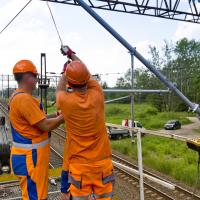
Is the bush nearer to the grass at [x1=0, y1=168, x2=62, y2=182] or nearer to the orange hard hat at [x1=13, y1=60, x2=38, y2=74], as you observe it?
the grass at [x1=0, y1=168, x2=62, y2=182]

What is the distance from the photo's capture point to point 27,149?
3.36m

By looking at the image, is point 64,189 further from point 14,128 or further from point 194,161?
point 194,161

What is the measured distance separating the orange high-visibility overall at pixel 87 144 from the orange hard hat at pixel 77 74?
119 mm

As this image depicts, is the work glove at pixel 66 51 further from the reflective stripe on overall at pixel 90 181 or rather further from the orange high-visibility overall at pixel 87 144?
the reflective stripe on overall at pixel 90 181

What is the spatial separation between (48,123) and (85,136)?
0.37 metres

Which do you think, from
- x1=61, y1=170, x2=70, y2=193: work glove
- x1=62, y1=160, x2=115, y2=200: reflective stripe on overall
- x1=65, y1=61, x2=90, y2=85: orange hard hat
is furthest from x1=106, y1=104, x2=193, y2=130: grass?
x1=65, y1=61, x2=90, y2=85: orange hard hat

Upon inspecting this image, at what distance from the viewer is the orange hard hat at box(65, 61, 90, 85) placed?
10.2 ft

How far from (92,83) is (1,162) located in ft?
20.0

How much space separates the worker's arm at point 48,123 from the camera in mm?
3323

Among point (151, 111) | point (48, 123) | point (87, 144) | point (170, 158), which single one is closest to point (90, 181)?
point (87, 144)

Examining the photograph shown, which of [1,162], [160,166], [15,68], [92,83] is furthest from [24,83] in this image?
[160,166]

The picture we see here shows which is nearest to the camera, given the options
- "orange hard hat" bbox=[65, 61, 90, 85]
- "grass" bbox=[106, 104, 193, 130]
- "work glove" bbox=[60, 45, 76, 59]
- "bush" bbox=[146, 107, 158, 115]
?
"orange hard hat" bbox=[65, 61, 90, 85]

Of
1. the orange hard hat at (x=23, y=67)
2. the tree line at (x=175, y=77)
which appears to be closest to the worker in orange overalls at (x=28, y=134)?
the orange hard hat at (x=23, y=67)

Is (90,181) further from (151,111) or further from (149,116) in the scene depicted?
(151,111)
